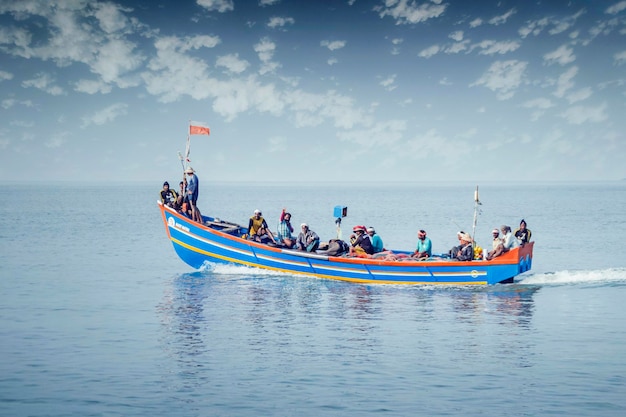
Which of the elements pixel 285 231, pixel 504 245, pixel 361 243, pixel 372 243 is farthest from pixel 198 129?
pixel 504 245

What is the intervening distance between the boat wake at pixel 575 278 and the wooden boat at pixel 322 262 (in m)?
2.03

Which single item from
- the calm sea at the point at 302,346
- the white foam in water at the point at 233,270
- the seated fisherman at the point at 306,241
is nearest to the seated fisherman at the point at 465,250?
the calm sea at the point at 302,346

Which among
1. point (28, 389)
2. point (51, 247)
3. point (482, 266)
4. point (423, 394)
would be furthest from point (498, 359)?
point (51, 247)

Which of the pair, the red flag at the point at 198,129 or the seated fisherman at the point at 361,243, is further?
the red flag at the point at 198,129

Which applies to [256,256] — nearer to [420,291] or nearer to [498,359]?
[420,291]

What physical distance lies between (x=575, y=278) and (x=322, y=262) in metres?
11.3

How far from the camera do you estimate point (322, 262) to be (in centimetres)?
2953

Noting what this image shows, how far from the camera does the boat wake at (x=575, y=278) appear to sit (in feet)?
101

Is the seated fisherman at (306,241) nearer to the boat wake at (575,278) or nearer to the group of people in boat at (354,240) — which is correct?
the group of people in boat at (354,240)

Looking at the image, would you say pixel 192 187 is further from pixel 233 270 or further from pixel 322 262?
pixel 322 262

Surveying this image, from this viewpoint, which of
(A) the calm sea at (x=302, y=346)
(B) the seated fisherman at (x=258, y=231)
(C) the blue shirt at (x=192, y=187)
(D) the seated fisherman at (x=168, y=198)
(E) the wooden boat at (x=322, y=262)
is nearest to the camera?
(A) the calm sea at (x=302, y=346)

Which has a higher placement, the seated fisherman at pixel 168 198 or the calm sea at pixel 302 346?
the seated fisherman at pixel 168 198

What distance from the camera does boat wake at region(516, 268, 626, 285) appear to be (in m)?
30.8

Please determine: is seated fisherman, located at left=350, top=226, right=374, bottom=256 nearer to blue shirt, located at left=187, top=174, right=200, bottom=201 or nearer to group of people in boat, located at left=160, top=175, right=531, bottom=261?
group of people in boat, located at left=160, top=175, right=531, bottom=261
